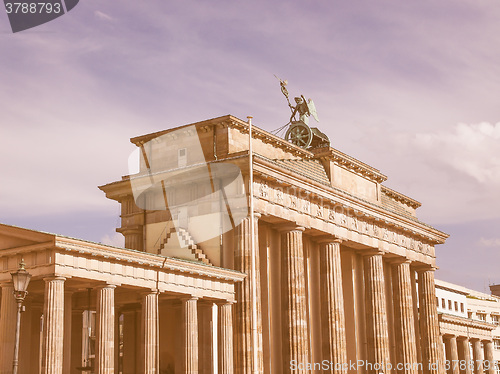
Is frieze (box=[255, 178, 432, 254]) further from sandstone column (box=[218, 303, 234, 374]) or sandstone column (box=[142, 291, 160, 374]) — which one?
sandstone column (box=[142, 291, 160, 374])

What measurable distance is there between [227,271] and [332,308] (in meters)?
12.5

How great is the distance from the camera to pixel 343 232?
5419cm

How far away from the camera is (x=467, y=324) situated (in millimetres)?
84438

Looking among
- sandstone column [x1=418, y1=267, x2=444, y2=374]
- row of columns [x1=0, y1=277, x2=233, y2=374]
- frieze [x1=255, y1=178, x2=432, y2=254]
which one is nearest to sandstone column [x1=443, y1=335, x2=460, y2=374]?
sandstone column [x1=418, y1=267, x2=444, y2=374]

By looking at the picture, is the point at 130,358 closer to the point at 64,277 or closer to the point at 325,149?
the point at 64,277

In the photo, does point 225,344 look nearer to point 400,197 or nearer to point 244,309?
point 244,309

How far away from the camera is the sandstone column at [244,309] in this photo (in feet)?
139

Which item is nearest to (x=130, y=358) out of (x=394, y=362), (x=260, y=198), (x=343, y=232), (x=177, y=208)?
(x=177, y=208)

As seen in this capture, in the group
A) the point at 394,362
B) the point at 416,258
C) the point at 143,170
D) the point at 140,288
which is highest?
the point at 143,170

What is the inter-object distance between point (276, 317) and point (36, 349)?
15304 mm

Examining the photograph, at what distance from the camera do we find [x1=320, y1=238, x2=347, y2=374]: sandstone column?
51.3m

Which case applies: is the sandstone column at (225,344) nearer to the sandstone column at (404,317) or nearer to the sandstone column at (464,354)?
the sandstone column at (404,317)

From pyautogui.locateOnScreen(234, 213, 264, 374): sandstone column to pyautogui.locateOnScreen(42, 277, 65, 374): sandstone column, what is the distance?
12500mm

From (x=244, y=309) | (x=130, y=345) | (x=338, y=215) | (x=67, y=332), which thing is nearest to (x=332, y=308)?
(x=338, y=215)
